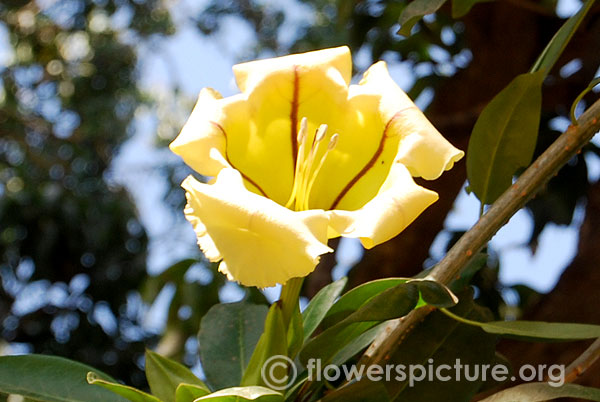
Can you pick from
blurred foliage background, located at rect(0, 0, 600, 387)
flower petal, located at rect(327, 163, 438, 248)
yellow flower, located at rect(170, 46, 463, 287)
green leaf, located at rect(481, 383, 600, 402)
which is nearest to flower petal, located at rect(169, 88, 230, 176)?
yellow flower, located at rect(170, 46, 463, 287)

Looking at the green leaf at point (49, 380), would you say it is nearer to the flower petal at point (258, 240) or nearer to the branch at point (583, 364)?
the flower petal at point (258, 240)

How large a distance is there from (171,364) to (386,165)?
0.92 feet

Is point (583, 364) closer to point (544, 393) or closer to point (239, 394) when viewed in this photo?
point (544, 393)

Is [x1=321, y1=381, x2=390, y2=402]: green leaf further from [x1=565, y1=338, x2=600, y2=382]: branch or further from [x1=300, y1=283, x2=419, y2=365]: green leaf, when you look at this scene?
[x1=565, y1=338, x2=600, y2=382]: branch

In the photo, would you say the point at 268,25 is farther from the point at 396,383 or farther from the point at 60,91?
the point at 396,383

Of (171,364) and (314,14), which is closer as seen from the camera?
(171,364)

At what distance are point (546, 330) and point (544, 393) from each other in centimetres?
6

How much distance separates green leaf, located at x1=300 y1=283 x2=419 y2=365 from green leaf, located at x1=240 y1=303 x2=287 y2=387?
0.02 m

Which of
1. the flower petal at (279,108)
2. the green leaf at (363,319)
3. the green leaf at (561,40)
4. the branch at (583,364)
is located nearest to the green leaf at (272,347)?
the green leaf at (363,319)

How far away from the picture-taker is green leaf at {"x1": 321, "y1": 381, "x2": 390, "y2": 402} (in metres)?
0.69

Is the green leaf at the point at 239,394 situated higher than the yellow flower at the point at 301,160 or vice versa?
the yellow flower at the point at 301,160

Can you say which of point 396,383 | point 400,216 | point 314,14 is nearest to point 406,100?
point 400,216

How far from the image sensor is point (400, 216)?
61 cm

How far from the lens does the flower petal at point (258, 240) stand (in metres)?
0.56
